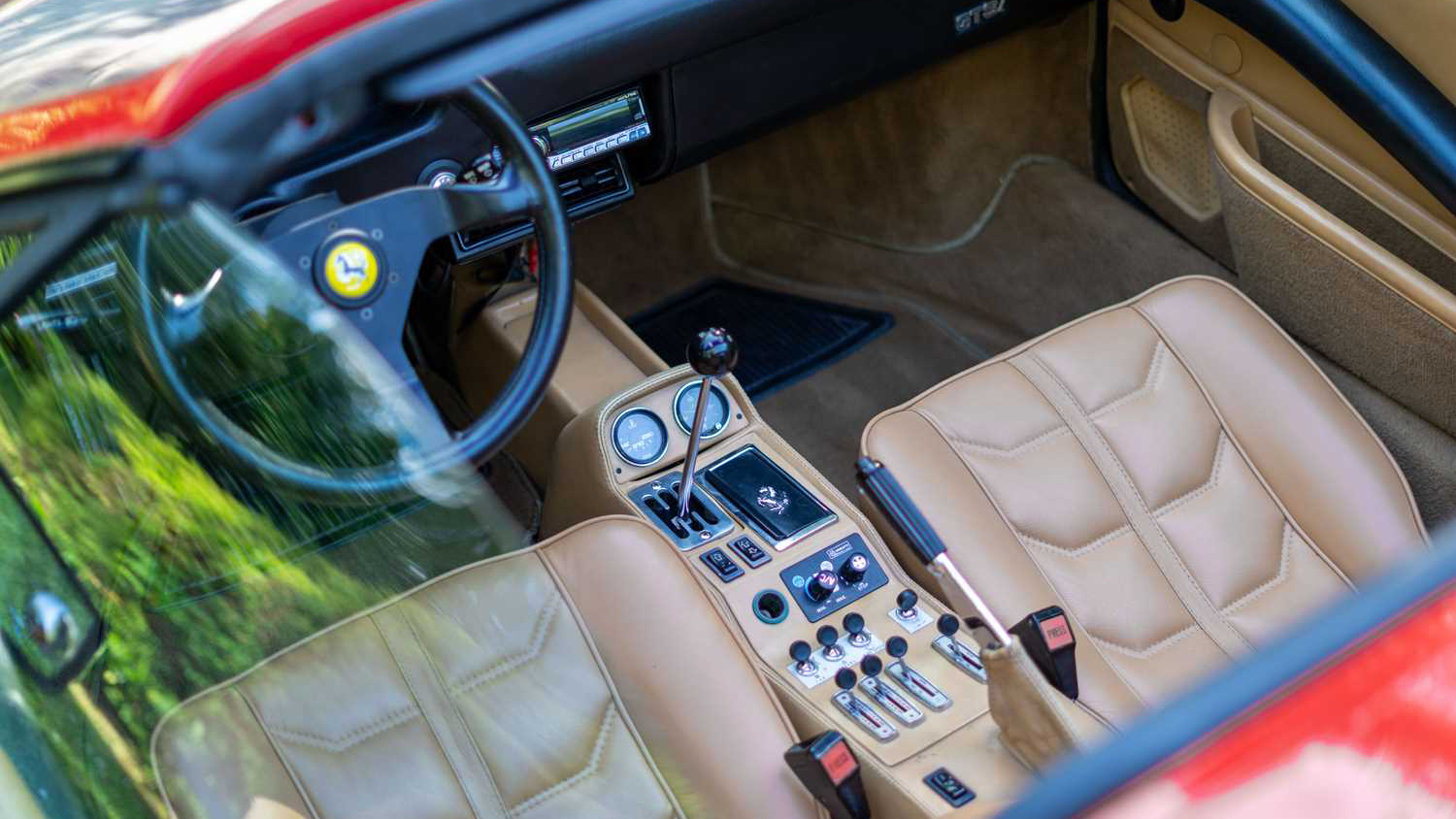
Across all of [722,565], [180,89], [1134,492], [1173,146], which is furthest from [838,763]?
[1173,146]

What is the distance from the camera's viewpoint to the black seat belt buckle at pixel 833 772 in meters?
1.42

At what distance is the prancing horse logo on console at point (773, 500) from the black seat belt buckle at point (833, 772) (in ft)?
1.64

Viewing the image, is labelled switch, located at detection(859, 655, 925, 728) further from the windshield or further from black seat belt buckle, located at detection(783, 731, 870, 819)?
the windshield

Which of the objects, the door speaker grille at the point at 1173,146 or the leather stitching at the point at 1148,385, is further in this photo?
the door speaker grille at the point at 1173,146

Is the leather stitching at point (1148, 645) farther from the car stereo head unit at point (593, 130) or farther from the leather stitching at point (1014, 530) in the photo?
the car stereo head unit at point (593, 130)

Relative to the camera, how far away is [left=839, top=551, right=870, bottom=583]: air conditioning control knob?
1.81 m

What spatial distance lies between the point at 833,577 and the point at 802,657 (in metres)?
0.14

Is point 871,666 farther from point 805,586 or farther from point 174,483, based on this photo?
point 174,483

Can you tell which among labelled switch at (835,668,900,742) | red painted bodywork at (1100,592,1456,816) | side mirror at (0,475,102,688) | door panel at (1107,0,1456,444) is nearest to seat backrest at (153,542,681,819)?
side mirror at (0,475,102,688)

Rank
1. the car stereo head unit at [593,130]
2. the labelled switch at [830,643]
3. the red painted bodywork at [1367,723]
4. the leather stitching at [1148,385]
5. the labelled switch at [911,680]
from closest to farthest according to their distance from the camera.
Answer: the red painted bodywork at [1367,723]
the labelled switch at [911,680]
the labelled switch at [830,643]
the leather stitching at [1148,385]
the car stereo head unit at [593,130]

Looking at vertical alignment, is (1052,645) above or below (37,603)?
below

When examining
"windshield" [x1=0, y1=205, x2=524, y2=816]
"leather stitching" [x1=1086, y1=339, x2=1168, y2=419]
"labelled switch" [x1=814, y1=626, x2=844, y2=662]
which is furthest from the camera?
"leather stitching" [x1=1086, y1=339, x2=1168, y2=419]

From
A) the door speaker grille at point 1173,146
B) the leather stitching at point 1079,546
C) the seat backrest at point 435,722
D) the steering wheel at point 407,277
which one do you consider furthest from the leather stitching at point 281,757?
the door speaker grille at point 1173,146

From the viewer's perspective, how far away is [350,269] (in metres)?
1.30
